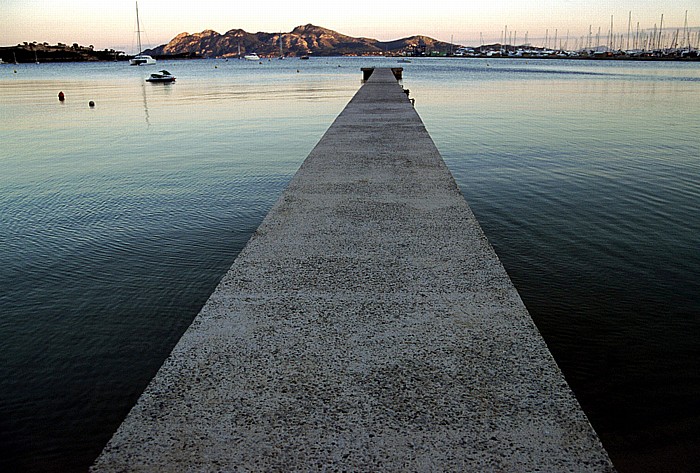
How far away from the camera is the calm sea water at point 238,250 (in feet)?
15.7

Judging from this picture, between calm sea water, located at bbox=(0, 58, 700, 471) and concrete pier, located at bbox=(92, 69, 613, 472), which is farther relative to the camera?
calm sea water, located at bbox=(0, 58, 700, 471)

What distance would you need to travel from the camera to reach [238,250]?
8.71 meters

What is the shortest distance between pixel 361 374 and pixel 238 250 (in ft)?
18.9

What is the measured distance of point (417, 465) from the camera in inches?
101

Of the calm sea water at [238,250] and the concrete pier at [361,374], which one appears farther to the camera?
the calm sea water at [238,250]

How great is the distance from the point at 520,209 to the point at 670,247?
277 cm

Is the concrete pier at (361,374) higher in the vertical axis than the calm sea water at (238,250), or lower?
higher

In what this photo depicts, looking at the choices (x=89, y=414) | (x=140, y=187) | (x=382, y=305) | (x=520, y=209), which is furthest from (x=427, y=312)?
(x=140, y=187)

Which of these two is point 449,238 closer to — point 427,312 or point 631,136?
point 427,312

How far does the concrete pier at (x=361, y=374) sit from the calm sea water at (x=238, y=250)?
1.46 metres

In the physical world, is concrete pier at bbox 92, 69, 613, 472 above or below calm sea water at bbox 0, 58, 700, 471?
above

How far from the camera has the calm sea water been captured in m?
4.77

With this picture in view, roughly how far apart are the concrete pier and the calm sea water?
4.79ft

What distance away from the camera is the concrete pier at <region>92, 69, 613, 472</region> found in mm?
2639
